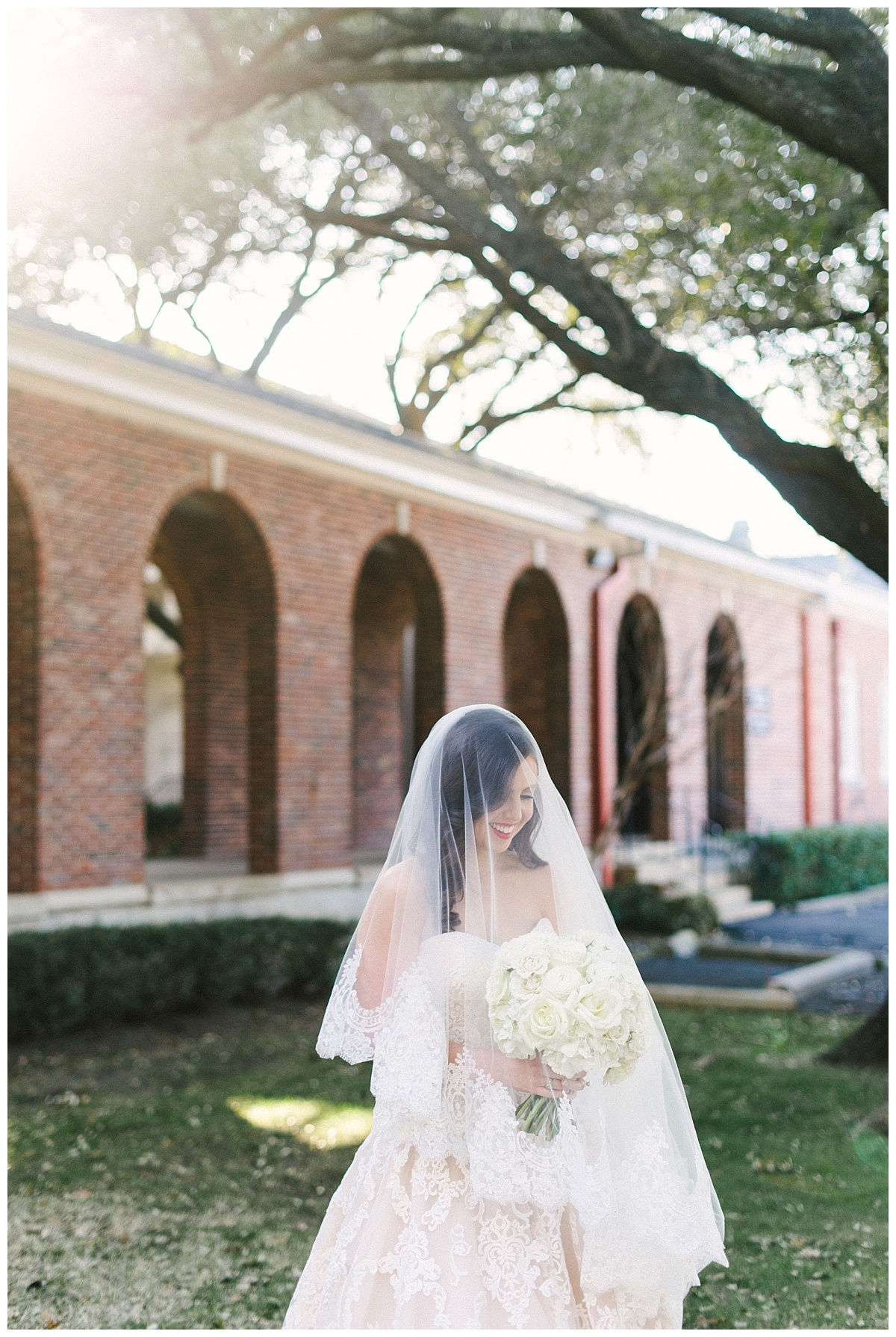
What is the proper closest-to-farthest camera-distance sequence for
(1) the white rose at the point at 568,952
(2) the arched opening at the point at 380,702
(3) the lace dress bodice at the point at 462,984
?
(1) the white rose at the point at 568,952, (3) the lace dress bodice at the point at 462,984, (2) the arched opening at the point at 380,702

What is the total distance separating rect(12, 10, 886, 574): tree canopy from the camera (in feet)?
21.3

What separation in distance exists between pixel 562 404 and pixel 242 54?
1270cm

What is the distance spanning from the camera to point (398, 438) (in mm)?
12094

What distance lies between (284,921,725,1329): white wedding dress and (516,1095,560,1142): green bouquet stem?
0.08 ft

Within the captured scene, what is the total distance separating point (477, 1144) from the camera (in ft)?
8.80

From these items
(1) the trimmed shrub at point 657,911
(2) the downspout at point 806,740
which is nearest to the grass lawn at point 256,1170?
(1) the trimmed shrub at point 657,911

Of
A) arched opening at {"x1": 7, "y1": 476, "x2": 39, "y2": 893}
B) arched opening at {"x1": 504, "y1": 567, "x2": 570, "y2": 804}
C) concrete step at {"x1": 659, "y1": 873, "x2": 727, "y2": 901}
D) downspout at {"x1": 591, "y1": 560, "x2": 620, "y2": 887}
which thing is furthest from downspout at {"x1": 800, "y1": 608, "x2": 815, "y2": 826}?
arched opening at {"x1": 7, "y1": 476, "x2": 39, "y2": 893}

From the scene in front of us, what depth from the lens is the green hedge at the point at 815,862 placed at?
54.1 ft

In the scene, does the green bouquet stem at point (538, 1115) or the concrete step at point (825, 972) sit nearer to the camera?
the green bouquet stem at point (538, 1115)

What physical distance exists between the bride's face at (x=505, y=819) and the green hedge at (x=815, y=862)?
14.3 meters

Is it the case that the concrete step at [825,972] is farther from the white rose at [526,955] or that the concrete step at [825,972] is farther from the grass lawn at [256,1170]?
the white rose at [526,955]

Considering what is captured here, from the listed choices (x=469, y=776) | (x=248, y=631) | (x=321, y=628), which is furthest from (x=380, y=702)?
(x=469, y=776)

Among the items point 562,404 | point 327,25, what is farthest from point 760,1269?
point 562,404

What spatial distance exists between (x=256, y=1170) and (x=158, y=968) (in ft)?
10.1
